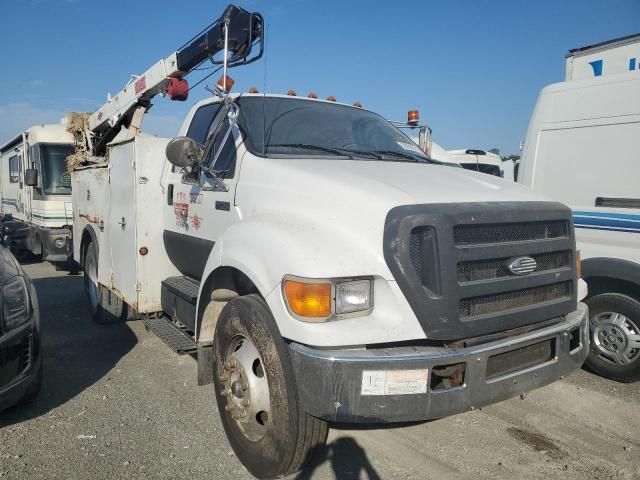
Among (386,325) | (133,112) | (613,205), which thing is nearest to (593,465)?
(386,325)

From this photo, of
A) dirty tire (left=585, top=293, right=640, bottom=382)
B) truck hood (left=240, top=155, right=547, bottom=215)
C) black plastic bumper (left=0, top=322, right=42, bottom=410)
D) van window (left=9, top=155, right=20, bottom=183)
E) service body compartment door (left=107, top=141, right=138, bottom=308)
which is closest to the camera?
truck hood (left=240, top=155, right=547, bottom=215)

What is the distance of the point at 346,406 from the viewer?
8.09ft

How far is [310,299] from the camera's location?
2.52 m

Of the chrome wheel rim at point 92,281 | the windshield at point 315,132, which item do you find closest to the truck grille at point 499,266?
the windshield at point 315,132

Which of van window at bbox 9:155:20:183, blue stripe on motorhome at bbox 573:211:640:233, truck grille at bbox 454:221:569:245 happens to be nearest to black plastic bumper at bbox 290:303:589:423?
truck grille at bbox 454:221:569:245

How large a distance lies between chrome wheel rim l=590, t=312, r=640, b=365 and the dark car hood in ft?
15.9

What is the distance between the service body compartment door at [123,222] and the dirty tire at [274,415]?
2143mm

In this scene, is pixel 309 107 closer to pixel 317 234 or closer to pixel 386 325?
pixel 317 234

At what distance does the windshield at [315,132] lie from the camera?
146 inches

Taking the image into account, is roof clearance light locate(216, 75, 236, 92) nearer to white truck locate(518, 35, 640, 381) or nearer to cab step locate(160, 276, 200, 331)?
cab step locate(160, 276, 200, 331)

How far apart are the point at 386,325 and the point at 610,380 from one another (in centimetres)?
317

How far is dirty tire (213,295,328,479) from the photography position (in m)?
2.64

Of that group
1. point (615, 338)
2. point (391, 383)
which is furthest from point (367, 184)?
point (615, 338)

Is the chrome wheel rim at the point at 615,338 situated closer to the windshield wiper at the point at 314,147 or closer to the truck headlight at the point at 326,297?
the windshield wiper at the point at 314,147
